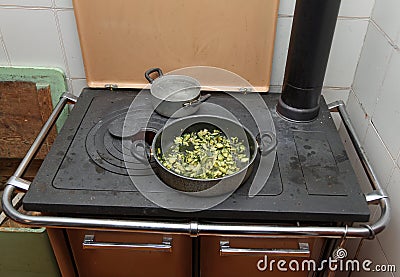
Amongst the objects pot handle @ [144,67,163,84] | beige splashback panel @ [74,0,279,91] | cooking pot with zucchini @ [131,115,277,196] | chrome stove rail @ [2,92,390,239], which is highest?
beige splashback panel @ [74,0,279,91]

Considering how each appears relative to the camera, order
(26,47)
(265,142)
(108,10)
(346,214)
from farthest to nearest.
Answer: (26,47)
(108,10)
(265,142)
(346,214)

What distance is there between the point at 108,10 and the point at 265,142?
0.57m

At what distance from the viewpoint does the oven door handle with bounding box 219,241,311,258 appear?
0.90 meters

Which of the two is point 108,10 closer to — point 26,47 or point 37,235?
point 26,47

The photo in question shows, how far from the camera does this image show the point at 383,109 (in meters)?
1.01

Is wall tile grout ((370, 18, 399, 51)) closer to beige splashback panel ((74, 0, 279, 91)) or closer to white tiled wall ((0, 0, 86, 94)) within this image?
beige splashback panel ((74, 0, 279, 91))

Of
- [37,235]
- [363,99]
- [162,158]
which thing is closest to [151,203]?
[162,158]

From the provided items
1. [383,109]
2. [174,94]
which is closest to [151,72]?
[174,94]

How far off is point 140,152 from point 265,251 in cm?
37

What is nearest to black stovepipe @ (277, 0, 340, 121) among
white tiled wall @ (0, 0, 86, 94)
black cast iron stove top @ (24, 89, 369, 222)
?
black cast iron stove top @ (24, 89, 369, 222)

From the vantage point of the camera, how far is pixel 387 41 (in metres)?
A: 1.01

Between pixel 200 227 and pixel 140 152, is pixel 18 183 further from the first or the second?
pixel 200 227

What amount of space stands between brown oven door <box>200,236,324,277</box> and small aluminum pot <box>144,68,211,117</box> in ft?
1.18

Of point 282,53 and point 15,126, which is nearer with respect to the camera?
point 282,53
